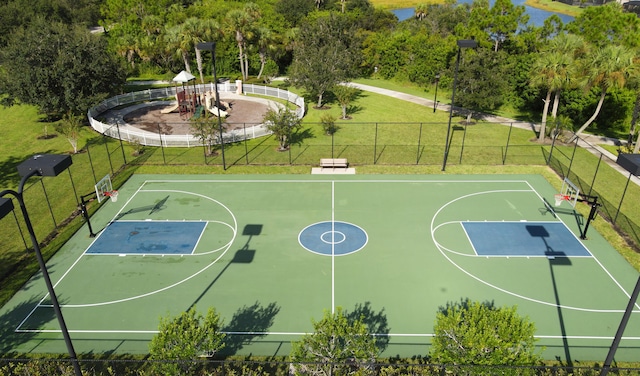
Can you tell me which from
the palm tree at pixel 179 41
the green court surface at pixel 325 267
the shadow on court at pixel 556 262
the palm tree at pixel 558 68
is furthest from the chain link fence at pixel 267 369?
the palm tree at pixel 179 41

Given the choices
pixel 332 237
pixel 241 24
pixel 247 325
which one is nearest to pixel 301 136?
pixel 332 237

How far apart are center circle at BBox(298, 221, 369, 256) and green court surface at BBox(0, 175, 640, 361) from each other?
0.29ft

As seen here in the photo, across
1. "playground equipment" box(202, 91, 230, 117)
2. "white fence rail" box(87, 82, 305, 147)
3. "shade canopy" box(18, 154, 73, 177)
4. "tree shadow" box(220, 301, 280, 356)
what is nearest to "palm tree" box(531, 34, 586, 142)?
"white fence rail" box(87, 82, 305, 147)

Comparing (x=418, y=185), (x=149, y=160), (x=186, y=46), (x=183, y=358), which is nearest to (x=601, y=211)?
(x=418, y=185)

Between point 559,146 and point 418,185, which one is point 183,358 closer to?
point 418,185

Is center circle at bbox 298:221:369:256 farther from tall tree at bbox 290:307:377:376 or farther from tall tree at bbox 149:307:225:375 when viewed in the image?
tall tree at bbox 149:307:225:375

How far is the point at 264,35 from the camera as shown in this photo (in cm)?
5112

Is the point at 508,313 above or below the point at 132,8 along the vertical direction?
below

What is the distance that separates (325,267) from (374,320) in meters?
3.70

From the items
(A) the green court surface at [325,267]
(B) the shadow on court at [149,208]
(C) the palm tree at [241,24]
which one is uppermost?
(C) the palm tree at [241,24]

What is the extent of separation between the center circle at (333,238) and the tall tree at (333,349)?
24.9 ft

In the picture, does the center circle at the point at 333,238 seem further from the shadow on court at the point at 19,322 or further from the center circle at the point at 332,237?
the shadow on court at the point at 19,322

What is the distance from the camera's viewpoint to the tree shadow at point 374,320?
49.7 feet

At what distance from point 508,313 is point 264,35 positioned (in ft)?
152
